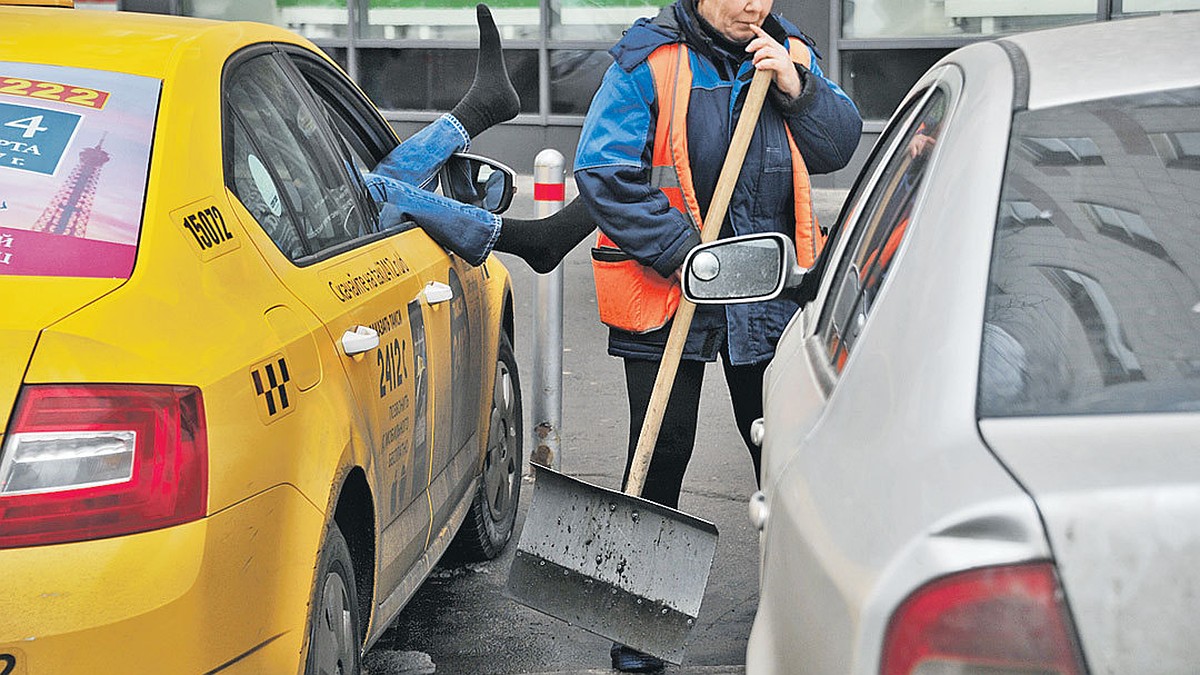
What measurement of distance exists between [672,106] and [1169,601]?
9.70 feet

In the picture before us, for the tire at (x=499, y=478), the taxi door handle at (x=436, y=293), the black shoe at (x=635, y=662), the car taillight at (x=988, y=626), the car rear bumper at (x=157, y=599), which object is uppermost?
the car taillight at (x=988, y=626)

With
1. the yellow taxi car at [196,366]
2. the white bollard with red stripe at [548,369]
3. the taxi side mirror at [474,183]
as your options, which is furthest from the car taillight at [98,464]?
the white bollard with red stripe at [548,369]

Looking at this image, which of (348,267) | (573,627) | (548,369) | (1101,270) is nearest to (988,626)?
(1101,270)

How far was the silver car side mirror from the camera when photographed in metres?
3.18

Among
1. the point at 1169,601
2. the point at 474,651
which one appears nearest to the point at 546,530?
the point at 474,651

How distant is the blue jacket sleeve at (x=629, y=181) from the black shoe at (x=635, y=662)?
101 centimetres

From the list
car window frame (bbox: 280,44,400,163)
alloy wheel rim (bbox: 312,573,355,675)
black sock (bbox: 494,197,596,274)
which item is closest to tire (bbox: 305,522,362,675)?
alloy wheel rim (bbox: 312,573,355,675)

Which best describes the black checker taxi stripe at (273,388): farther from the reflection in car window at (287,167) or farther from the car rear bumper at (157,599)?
the reflection in car window at (287,167)

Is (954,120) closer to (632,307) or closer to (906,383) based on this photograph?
(906,383)

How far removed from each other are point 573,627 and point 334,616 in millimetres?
1642

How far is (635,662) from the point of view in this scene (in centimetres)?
423

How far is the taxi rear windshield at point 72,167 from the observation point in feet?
8.50

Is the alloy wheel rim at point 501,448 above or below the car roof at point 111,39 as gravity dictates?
below

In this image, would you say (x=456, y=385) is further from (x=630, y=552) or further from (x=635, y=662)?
(x=635, y=662)
